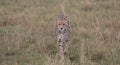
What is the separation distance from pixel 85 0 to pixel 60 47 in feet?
13.7

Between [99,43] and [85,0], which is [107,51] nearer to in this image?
[99,43]

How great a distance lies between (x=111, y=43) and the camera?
18.9 feet

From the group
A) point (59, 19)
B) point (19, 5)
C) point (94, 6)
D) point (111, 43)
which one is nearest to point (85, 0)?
point (94, 6)

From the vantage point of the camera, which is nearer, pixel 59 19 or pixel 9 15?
pixel 59 19

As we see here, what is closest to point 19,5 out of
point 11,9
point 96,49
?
point 11,9

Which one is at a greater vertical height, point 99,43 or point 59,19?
point 59,19

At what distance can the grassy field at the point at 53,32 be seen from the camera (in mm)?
5219

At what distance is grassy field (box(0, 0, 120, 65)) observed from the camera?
17.1ft

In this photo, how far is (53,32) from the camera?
6488 millimetres

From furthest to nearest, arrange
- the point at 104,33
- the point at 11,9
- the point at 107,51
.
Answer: the point at 11,9
the point at 104,33
the point at 107,51

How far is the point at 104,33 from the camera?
6316 millimetres

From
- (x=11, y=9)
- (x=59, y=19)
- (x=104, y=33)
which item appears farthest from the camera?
(x=11, y=9)

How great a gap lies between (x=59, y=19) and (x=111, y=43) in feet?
4.30

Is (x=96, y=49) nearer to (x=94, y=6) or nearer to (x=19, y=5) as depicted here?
(x=94, y=6)
